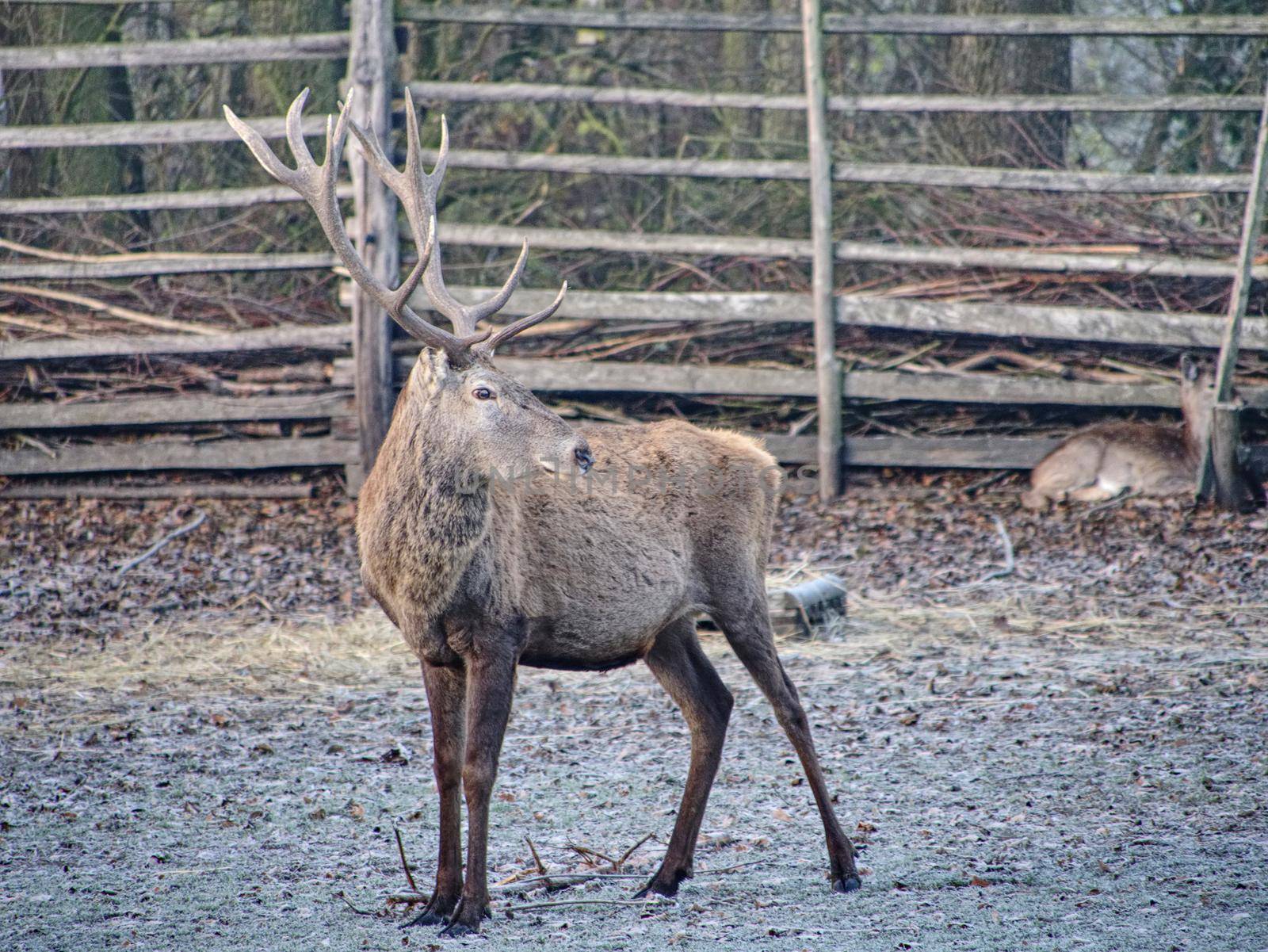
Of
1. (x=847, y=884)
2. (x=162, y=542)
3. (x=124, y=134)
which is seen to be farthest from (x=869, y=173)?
(x=847, y=884)

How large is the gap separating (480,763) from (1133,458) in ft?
19.8

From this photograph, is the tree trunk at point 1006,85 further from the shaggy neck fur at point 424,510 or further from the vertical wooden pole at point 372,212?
the shaggy neck fur at point 424,510

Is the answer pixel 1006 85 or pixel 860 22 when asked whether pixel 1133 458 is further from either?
pixel 1006 85

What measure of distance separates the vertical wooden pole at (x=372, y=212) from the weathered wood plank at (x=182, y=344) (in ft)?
0.86

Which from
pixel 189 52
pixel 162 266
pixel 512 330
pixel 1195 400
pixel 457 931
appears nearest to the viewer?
pixel 457 931

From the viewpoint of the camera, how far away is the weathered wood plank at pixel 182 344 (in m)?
9.26

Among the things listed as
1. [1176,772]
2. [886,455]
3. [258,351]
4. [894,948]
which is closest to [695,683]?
[894,948]

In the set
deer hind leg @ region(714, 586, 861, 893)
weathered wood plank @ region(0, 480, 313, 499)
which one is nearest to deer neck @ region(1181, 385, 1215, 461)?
deer hind leg @ region(714, 586, 861, 893)

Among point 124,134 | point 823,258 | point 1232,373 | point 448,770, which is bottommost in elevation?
point 448,770

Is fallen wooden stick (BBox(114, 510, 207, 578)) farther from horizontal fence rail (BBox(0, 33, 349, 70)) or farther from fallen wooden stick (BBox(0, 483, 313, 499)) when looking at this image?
horizontal fence rail (BBox(0, 33, 349, 70))

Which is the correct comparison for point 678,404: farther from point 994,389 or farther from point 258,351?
point 258,351

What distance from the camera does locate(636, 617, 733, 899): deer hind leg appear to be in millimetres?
4246

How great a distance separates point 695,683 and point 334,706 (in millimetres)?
2056

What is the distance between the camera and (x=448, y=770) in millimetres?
3996
